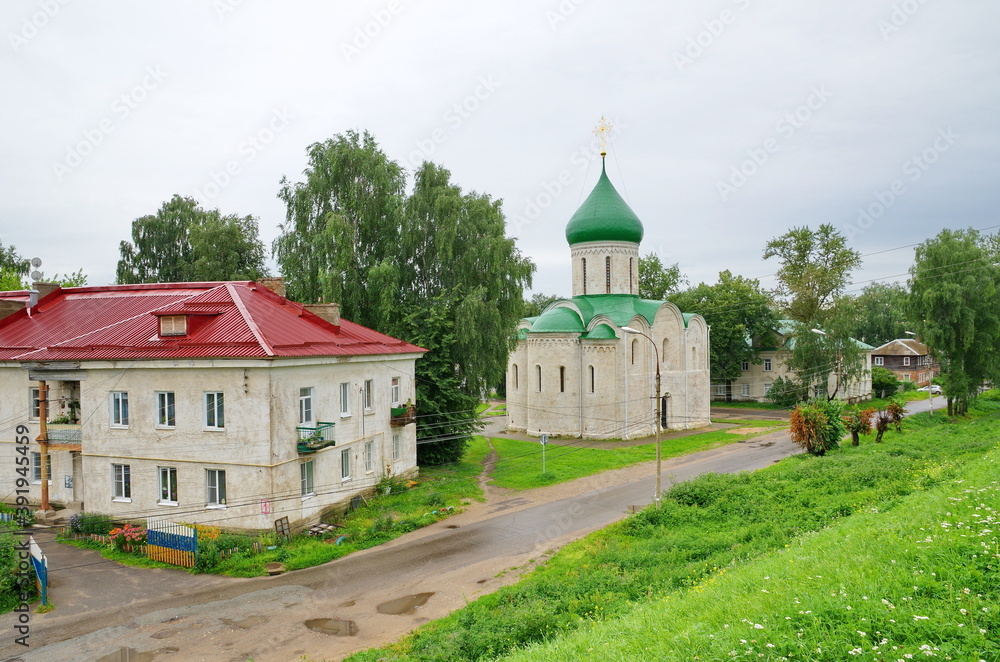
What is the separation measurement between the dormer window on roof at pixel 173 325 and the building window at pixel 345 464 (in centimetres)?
633

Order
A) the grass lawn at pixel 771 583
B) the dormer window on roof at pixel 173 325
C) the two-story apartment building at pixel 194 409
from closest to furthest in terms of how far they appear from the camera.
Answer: the grass lawn at pixel 771 583, the two-story apartment building at pixel 194 409, the dormer window on roof at pixel 173 325

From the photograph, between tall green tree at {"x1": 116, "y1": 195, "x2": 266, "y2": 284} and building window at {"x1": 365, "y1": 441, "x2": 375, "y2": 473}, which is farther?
tall green tree at {"x1": 116, "y1": 195, "x2": 266, "y2": 284}

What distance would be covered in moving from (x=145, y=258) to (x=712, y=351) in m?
43.3

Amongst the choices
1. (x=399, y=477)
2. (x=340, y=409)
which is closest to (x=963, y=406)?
(x=399, y=477)

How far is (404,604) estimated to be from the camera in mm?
14055

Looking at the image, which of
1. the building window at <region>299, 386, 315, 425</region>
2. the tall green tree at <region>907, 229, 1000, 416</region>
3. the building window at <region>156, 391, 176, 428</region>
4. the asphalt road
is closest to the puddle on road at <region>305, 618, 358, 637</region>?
the asphalt road

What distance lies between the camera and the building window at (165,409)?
18.4 m

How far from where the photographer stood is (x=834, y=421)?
29344 millimetres

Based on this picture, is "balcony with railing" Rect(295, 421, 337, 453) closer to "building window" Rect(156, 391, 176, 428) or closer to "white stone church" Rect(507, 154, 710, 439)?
"building window" Rect(156, 391, 176, 428)

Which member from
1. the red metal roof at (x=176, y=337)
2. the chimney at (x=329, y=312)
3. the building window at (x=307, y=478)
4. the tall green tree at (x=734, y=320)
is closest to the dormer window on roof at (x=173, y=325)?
the red metal roof at (x=176, y=337)

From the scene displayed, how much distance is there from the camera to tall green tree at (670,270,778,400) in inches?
2016

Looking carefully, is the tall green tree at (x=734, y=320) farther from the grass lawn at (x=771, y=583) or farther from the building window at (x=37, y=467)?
the building window at (x=37, y=467)

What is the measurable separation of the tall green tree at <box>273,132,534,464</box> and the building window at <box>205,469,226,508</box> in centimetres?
→ 989

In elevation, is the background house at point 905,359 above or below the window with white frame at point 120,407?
below
